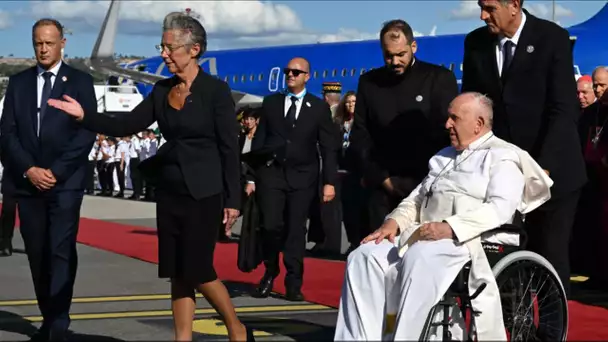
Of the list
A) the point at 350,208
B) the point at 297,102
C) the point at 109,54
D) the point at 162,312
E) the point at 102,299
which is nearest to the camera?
the point at 162,312

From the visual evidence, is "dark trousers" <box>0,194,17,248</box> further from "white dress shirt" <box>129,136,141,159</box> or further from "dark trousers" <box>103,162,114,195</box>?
"white dress shirt" <box>129,136,141,159</box>

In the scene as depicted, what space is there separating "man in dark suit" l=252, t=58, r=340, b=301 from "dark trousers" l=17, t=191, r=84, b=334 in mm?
2437

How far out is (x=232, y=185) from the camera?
6.65 metres

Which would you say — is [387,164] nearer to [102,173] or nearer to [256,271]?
[256,271]

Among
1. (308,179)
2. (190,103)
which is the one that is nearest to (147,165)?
(190,103)

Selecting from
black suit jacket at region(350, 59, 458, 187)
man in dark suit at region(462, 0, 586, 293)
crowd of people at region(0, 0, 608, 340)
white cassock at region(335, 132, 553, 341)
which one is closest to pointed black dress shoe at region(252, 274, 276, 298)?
crowd of people at region(0, 0, 608, 340)

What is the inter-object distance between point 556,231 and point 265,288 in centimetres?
349

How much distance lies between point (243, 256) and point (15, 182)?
2998mm

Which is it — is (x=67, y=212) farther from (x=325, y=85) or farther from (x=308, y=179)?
(x=325, y=85)

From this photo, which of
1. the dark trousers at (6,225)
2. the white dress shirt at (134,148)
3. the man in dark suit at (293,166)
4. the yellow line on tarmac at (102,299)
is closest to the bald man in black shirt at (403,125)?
the man in dark suit at (293,166)

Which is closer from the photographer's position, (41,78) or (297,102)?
(41,78)

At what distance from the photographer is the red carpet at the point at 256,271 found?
26.8ft

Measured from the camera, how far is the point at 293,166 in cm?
993

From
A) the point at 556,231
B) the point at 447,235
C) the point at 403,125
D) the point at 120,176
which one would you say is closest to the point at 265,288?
the point at 403,125
